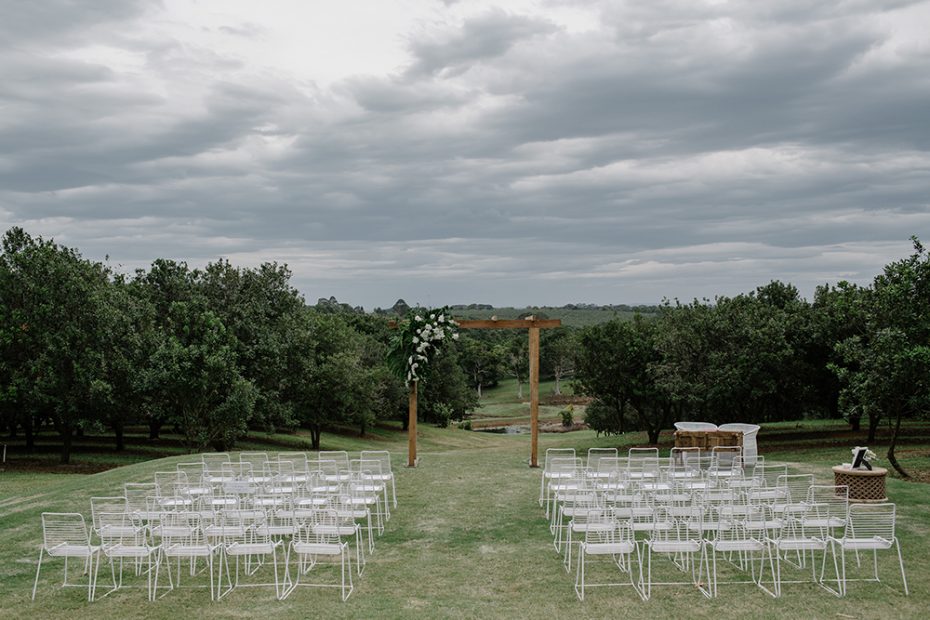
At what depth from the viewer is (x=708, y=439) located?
1712cm

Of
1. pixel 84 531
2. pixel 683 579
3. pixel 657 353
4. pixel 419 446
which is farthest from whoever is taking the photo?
pixel 419 446

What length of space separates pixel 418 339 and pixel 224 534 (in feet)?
29.9

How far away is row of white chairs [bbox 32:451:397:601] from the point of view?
8.41 metres

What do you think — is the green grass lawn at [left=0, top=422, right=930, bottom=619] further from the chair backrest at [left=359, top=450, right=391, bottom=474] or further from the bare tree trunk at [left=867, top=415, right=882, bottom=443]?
the bare tree trunk at [left=867, top=415, right=882, bottom=443]

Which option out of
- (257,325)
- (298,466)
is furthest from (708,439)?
(257,325)

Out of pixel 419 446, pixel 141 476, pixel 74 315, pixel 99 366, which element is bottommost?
pixel 419 446

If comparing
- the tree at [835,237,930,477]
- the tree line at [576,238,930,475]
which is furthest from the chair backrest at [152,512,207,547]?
the tree line at [576,238,930,475]

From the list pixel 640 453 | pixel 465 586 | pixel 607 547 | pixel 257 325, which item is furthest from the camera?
pixel 257 325

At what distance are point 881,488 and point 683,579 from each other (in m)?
6.00

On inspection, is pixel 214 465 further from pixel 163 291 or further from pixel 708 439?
pixel 163 291

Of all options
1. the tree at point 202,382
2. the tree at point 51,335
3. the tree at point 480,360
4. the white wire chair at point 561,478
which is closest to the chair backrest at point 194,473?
the white wire chair at point 561,478

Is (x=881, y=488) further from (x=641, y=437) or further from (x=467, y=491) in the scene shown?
(x=641, y=437)

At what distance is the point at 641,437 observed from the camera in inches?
1316

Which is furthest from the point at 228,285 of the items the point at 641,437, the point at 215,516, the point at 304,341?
the point at 215,516
